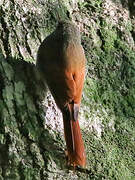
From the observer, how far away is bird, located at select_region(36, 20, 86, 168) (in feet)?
10.8

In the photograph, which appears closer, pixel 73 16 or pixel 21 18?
pixel 21 18

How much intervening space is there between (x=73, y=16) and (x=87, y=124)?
113cm

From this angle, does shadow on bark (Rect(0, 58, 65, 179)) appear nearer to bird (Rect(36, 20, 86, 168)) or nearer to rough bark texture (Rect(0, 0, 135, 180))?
rough bark texture (Rect(0, 0, 135, 180))

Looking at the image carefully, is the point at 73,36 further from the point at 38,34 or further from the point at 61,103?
the point at 61,103

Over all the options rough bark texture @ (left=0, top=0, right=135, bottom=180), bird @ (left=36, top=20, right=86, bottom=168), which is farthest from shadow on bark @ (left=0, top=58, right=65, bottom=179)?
bird @ (left=36, top=20, right=86, bottom=168)

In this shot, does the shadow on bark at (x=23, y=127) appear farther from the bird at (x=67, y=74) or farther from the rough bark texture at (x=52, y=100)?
the bird at (x=67, y=74)

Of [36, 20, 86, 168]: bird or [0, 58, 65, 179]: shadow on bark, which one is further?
[36, 20, 86, 168]: bird

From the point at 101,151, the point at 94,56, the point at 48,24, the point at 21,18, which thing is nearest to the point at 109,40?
the point at 94,56

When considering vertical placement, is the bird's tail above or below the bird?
below

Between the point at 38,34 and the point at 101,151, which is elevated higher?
the point at 38,34

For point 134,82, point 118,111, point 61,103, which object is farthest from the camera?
point 134,82

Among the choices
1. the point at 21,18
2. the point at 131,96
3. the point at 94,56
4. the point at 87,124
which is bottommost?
the point at 87,124

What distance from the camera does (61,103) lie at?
349 cm

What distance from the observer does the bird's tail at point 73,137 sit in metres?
3.21
